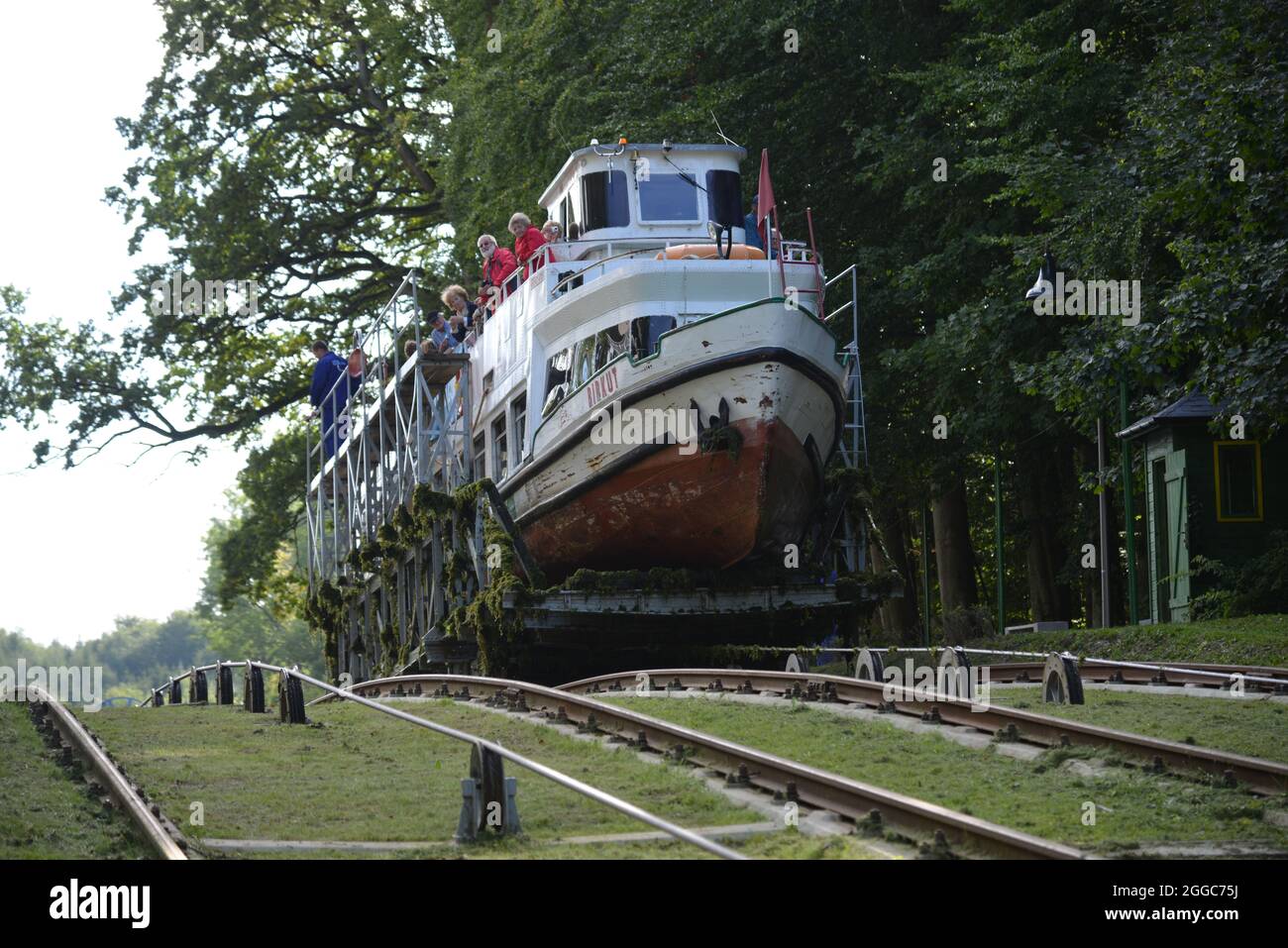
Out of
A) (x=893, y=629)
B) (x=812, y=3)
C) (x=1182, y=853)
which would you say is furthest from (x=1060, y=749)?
(x=893, y=629)

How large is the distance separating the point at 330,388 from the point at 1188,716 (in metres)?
20.7

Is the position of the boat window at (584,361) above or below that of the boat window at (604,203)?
below

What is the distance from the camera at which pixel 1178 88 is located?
21828mm

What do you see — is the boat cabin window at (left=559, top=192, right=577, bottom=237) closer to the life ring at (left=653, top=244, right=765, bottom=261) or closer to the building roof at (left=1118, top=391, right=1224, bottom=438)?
the life ring at (left=653, top=244, right=765, bottom=261)

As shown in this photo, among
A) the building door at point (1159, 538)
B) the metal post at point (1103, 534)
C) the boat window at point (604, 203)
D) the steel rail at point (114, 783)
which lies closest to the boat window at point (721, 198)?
the boat window at point (604, 203)

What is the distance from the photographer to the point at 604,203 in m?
22.3

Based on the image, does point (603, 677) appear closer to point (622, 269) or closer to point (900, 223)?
point (622, 269)

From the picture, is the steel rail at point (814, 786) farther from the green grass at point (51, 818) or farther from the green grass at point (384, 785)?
the green grass at point (51, 818)

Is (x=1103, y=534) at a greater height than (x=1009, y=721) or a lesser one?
greater

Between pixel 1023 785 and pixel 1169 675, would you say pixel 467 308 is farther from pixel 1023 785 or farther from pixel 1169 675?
pixel 1023 785

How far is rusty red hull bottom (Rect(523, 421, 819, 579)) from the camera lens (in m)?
19.2

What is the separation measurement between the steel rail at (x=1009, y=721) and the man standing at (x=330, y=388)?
13006 mm

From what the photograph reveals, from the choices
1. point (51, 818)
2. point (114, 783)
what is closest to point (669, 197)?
point (114, 783)

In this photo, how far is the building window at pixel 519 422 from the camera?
71.9 feet
